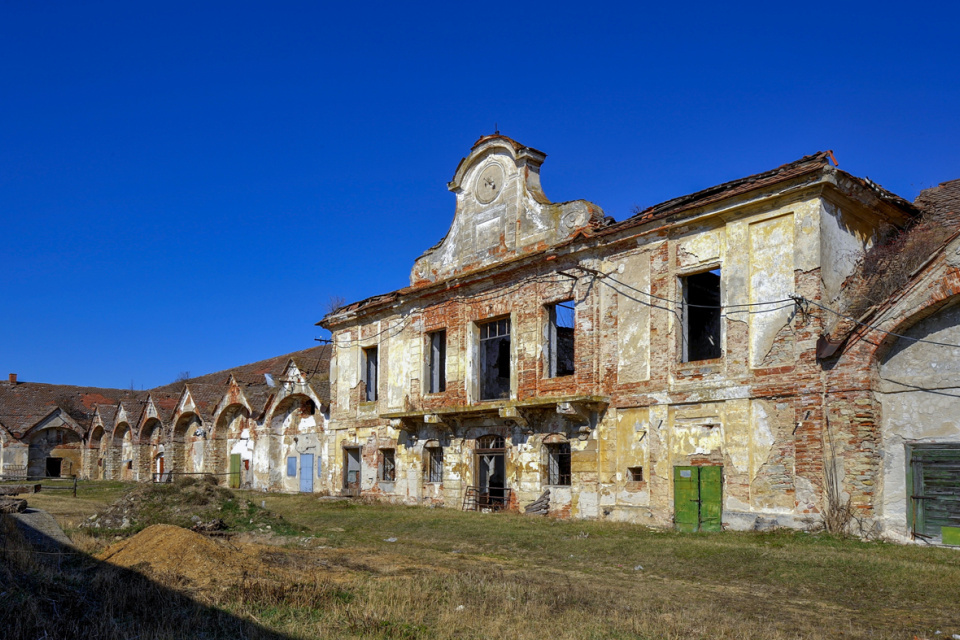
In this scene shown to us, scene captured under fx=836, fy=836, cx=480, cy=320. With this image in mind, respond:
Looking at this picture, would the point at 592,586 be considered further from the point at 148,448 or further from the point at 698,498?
the point at 148,448

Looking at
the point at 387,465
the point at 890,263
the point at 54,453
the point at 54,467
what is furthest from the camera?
the point at 54,467

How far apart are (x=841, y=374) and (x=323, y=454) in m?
18.5

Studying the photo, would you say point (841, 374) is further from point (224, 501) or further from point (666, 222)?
point (224, 501)

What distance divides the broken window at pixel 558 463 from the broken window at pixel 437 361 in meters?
4.80

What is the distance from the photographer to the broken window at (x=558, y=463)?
19234mm

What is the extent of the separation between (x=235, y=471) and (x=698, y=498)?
23191mm

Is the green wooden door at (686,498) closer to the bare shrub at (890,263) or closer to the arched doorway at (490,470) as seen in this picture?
the bare shrub at (890,263)

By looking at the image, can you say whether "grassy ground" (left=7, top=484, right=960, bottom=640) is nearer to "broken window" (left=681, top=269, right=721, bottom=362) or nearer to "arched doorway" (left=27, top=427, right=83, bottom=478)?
"broken window" (left=681, top=269, right=721, bottom=362)

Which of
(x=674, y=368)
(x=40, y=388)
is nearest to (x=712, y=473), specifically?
(x=674, y=368)

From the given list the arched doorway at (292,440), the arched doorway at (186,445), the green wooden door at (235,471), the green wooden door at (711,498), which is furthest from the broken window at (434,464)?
the arched doorway at (186,445)

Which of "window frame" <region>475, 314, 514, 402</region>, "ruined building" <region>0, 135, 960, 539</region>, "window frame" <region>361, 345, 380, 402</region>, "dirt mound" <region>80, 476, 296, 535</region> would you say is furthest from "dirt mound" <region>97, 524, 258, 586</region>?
"window frame" <region>361, 345, 380, 402</region>

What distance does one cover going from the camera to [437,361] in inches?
931

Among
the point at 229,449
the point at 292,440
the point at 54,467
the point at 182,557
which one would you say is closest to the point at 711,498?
the point at 182,557

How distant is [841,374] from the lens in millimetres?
14094
